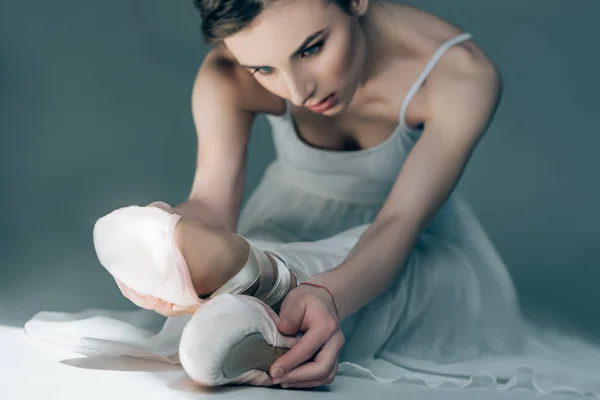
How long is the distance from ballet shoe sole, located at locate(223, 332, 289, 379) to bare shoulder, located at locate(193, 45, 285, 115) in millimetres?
569

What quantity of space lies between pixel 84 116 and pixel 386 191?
3.35ft

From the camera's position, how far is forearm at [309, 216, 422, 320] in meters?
1.14

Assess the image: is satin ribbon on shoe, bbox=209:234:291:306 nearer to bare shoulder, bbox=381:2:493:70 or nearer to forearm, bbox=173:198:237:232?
forearm, bbox=173:198:237:232

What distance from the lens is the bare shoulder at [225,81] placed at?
4.81ft

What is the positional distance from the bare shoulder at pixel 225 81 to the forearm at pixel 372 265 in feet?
1.15

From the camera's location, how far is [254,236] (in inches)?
58.1

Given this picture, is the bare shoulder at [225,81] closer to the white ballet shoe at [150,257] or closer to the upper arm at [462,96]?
the upper arm at [462,96]

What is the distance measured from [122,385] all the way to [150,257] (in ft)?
0.48

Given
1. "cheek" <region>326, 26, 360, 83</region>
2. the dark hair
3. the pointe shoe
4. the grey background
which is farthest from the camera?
the grey background

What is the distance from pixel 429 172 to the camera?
1302 millimetres

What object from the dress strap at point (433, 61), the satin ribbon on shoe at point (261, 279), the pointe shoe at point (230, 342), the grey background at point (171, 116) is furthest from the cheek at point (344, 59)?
the grey background at point (171, 116)

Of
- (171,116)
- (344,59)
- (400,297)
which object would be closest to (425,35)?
(344,59)

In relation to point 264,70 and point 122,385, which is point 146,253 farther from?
point 264,70

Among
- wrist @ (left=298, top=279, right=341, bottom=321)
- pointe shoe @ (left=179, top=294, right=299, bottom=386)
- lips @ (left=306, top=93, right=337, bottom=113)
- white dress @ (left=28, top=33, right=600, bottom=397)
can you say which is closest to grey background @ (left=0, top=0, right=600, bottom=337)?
white dress @ (left=28, top=33, right=600, bottom=397)
